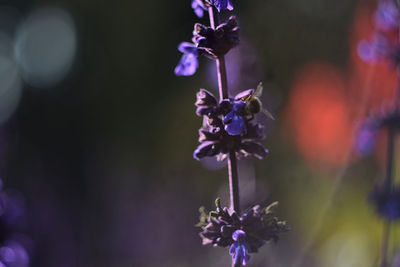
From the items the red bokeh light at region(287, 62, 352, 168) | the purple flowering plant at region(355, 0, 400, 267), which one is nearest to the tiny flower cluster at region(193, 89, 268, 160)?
the purple flowering plant at region(355, 0, 400, 267)

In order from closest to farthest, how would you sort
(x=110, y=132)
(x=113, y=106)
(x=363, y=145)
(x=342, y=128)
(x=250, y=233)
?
(x=250, y=233), (x=363, y=145), (x=342, y=128), (x=110, y=132), (x=113, y=106)

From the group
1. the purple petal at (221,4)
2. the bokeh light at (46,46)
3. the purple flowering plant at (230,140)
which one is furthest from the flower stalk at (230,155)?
the bokeh light at (46,46)

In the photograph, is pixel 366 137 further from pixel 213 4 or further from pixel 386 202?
Result: pixel 213 4

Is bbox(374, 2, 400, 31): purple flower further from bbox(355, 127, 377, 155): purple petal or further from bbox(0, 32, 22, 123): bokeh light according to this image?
bbox(0, 32, 22, 123): bokeh light

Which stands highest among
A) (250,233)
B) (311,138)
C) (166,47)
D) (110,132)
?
(166,47)

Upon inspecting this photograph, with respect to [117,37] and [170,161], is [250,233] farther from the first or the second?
[117,37]

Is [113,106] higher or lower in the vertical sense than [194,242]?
higher

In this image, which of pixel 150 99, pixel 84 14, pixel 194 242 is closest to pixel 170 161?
pixel 194 242
